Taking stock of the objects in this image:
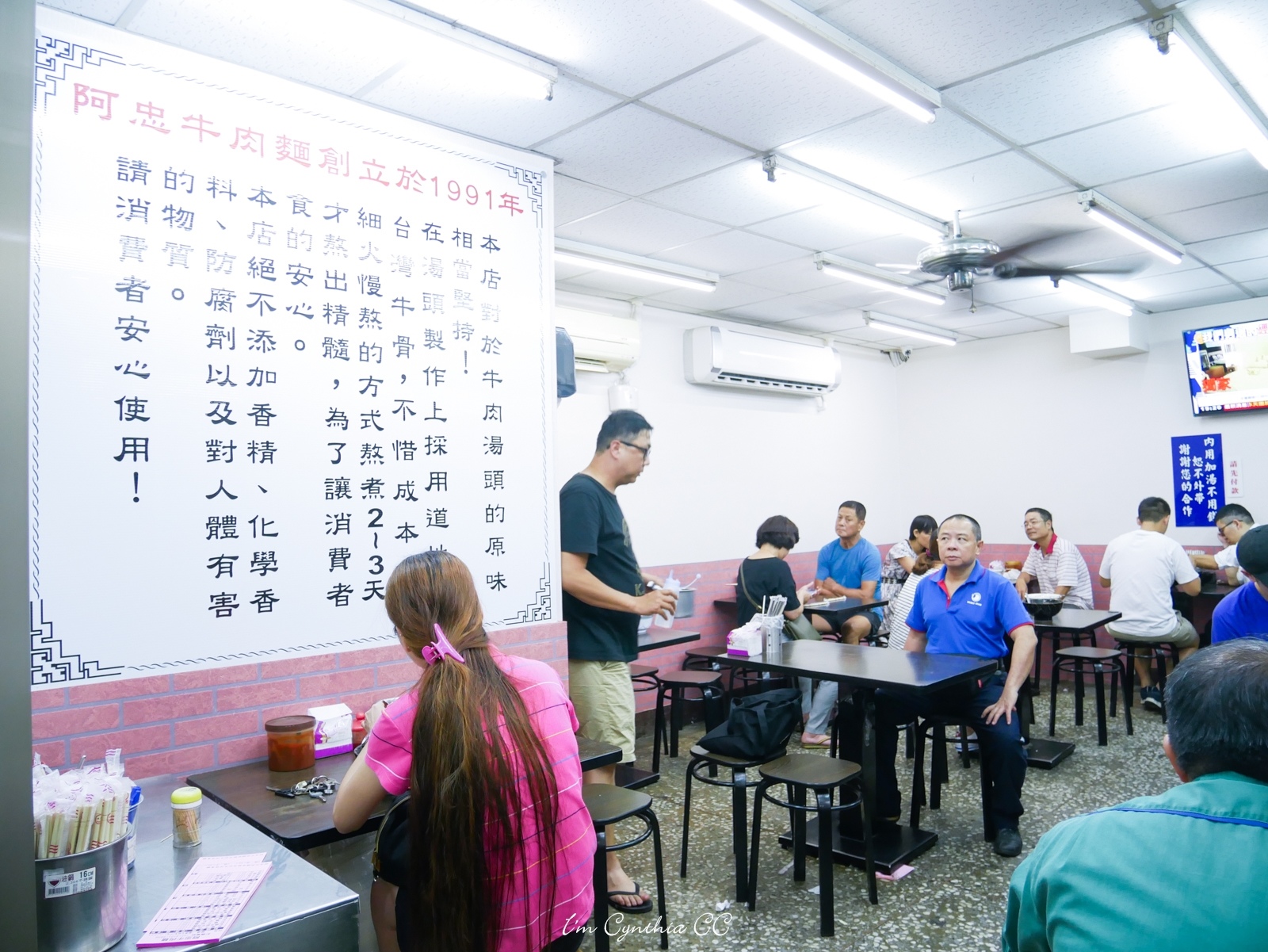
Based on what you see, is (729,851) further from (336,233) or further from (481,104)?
(481,104)

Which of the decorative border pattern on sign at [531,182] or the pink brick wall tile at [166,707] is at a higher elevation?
the decorative border pattern on sign at [531,182]

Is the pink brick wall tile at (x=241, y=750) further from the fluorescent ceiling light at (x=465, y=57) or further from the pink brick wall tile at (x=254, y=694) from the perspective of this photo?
the fluorescent ceiling light at (x=465, y=57)

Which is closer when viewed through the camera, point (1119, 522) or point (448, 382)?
point (448, 382)

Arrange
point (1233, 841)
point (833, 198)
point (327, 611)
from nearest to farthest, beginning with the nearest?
point (1233, 841) → point (327, 611) → point (833, 198)

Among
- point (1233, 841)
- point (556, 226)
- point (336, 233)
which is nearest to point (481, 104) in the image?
point (336, 233)

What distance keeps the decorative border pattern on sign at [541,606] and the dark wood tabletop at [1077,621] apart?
3228 millimetres

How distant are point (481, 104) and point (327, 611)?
1864 mm

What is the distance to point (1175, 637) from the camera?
5504 millimetres

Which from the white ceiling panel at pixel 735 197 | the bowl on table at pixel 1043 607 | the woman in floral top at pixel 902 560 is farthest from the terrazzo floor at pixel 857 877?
the white ceiling panel at pixel 735 197

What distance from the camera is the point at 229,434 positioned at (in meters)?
2.54

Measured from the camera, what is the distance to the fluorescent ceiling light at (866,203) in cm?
373

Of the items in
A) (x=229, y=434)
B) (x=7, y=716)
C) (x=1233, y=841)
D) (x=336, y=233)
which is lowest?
(x=1233, y=841)

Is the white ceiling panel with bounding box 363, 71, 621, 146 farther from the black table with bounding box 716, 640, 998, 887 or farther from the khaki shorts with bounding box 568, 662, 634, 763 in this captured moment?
the black table with bounding box 716, 640, 998, 887

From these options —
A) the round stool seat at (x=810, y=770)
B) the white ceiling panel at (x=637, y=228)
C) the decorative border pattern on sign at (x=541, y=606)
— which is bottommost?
the round stool seat at (x=810, y=770)
